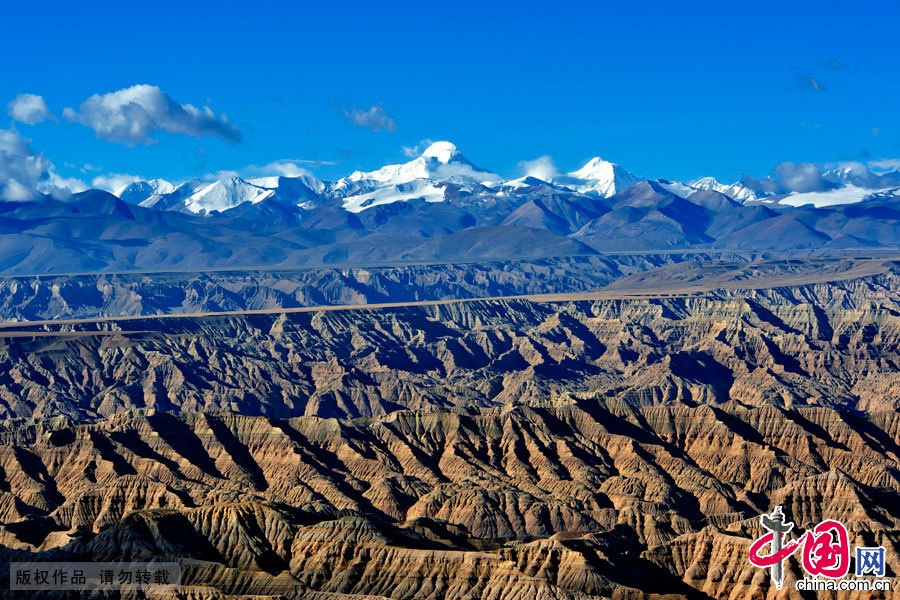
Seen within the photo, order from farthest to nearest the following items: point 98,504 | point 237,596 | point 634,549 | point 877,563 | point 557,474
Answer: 1. point 557,474
2. point 98,504
3. point 634,549
4. point 877,563
5. point 237,596

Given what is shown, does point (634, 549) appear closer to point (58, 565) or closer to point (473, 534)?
point (473, 534)

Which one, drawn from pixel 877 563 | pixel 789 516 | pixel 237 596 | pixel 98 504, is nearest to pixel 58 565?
pixel 237 596

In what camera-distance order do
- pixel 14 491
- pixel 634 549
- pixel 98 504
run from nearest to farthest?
pixel 634 549, pixel 98 504, pixel 14 491

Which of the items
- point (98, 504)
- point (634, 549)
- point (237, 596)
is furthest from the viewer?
point (98, 504)

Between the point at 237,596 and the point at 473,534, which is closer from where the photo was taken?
the point at 237,596

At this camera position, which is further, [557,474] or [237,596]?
[557,474]

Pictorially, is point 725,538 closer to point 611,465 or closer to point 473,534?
point 473,534

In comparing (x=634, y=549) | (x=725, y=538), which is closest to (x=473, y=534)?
(x=634, y=549)

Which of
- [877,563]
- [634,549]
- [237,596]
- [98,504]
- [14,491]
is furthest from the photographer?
[14,491]
